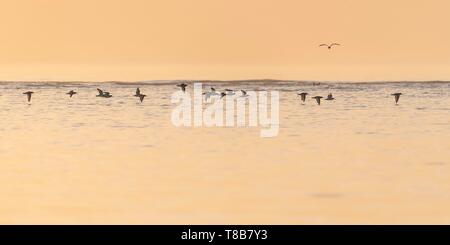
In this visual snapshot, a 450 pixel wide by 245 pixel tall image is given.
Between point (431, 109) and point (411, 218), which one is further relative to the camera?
point (431, 109)

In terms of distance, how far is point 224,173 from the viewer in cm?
1789

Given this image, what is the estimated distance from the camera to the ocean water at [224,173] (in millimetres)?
13617

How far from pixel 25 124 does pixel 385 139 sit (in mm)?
12349

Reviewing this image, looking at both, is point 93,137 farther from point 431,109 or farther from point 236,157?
point 431,109

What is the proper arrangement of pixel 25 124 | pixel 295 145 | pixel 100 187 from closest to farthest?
pixel 100 187, pixel 295 145, pixel 25 124

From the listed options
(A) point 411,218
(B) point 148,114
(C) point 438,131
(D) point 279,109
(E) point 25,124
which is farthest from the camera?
(D) point 279,109

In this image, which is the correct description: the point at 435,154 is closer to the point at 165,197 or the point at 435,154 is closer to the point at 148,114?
the point at 165,197

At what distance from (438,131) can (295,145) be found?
5612 mm

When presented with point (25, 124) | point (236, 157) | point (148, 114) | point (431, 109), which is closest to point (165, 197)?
point (236, 157)

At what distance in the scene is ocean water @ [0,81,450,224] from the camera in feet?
44.7

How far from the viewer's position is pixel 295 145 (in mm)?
23188

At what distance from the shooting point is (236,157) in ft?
67.2

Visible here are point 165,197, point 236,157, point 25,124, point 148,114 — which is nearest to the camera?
point 165,197

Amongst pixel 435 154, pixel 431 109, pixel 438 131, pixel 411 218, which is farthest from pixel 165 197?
pixel 431 109
